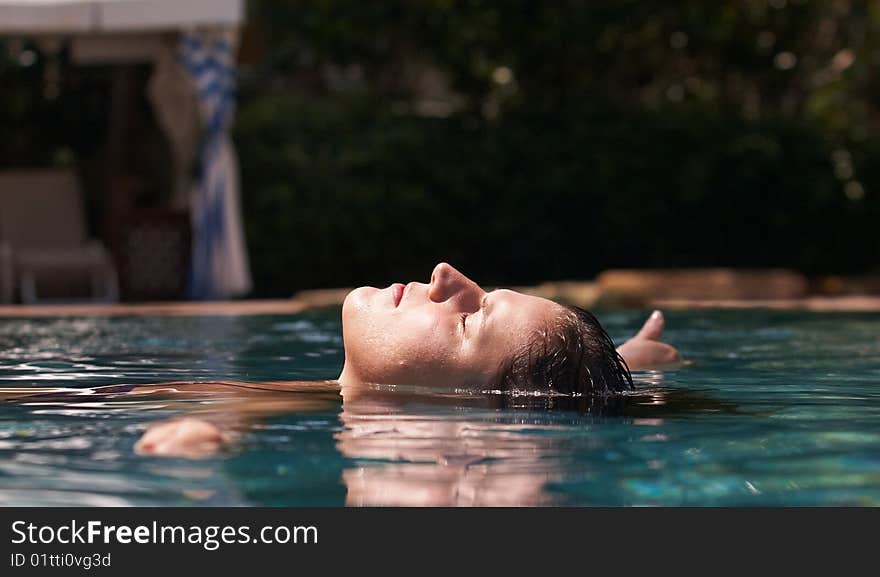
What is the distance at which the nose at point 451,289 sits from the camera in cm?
450

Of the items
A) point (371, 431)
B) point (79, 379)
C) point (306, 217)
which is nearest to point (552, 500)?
point (371, 431)

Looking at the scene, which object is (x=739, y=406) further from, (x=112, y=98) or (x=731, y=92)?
(x=731, y=92)

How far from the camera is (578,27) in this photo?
15031 millimetres

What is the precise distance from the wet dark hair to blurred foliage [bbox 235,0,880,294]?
31.8 ft

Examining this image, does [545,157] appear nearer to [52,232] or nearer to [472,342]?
[52,232]

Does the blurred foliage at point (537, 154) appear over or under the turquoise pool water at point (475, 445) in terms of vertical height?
over

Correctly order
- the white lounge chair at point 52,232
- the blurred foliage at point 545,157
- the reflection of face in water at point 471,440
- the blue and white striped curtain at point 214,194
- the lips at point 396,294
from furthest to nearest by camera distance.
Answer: the blurred foliage at point 545,157 → the white lounge chair at point 52,232 → the blue and white striped curtain at point 214,194 → the lips at point 396,294 → the reflection of face in water at point 471,440

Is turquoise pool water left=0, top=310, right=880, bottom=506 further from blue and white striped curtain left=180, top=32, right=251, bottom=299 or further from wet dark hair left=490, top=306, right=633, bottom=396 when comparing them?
blue and white striped curtain left=180, top=32, right=251, bottom=299

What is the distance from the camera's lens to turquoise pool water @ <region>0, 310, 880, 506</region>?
128 inches

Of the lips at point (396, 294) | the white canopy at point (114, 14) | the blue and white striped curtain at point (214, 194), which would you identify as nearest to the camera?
the lips at point (396, 294)

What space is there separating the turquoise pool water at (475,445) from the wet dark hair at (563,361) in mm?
88

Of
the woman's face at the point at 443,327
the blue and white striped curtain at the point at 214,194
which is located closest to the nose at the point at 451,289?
the woman's face at the point at 443,327

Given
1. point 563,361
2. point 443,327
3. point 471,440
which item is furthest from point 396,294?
point 471,440

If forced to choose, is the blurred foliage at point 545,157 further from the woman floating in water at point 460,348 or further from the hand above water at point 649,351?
the woman floating in water at point 460,348
